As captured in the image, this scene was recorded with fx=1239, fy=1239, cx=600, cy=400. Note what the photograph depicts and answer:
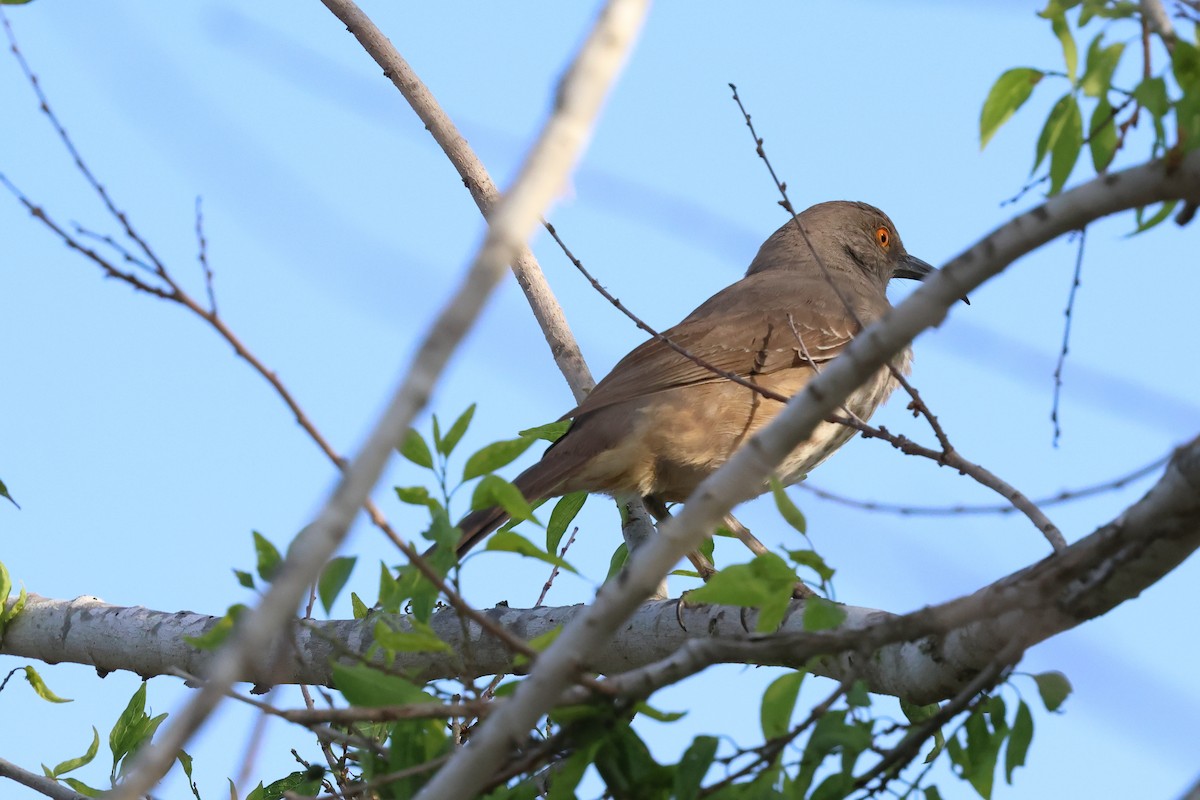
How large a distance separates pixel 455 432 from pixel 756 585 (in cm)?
64

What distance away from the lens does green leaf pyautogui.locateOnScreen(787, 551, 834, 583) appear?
7.38 feet

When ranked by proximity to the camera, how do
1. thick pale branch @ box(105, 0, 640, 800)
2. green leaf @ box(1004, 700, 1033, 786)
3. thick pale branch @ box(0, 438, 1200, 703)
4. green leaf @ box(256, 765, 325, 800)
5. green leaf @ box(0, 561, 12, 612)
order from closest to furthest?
1. thick pale branch @ box(105, 0, 640, 800)
2. thick pale branch @ box(0, 438, 1200, 703)
3. green leaf @ box(1004, 700, 1033, 786)
4. green leaf @ box(256, 765, 325, 800)
5. green leaf @ box(0, 561, 12, 612)

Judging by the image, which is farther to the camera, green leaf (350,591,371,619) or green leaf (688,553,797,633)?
green leaf (350,591,371,619)

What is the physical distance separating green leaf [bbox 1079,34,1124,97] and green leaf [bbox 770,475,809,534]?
920 millimetres

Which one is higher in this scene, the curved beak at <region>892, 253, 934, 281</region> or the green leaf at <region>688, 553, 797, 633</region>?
the curved beak at <region>892, 253, 934, 281</region>


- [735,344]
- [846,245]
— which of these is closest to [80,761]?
[735,344]

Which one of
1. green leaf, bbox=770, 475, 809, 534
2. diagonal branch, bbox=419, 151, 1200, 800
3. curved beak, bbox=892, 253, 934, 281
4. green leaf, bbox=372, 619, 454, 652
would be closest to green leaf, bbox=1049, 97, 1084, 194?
diagonal branch, bbox=419, 151, 1200, 800

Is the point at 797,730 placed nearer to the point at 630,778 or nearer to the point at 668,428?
the point at 630,778

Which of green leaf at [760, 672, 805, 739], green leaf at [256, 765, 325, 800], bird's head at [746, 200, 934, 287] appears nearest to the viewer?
green leaf at [760, 672, 805, 739]

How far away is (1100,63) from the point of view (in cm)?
224

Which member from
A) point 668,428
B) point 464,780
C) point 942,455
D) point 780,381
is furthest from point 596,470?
point 464,780

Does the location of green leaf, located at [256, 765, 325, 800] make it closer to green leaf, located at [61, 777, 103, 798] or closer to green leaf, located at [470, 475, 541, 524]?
green leaf, located at [61, 777, 103, 798]

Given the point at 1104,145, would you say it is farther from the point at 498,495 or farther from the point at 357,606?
the point at 357,606

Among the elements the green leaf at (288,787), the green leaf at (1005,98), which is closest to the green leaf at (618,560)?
the green leaf at (288,787)
